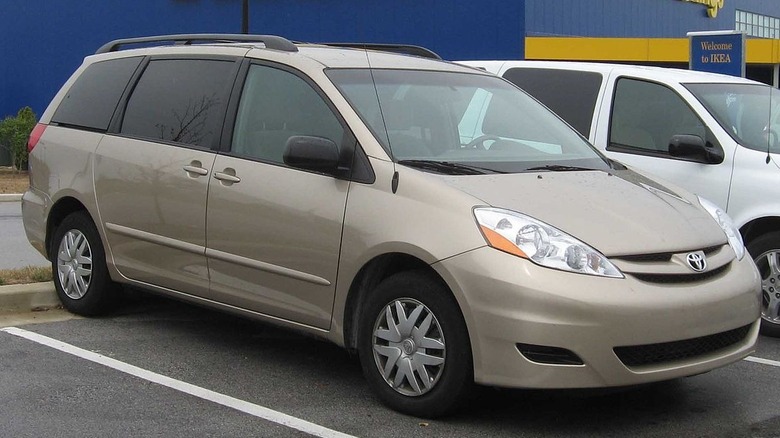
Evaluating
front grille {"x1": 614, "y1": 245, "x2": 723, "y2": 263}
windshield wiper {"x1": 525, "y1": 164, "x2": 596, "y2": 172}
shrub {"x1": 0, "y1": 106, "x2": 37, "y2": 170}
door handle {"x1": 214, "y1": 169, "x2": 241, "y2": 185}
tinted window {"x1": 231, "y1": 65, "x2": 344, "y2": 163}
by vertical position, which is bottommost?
shrub {"x1": 0, "y1": 106, "x2": 37, "y2": 170}

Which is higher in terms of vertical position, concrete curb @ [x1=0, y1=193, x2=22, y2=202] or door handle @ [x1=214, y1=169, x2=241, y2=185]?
door handle @ [x1=214, y1=169, x2=241, y2=185]

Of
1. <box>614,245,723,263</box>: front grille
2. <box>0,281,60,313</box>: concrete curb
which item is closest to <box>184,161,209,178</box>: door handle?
<box>0,281,60,313</box>: concrete curb

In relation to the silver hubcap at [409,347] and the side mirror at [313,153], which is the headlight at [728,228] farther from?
the side mirror at [313,153]

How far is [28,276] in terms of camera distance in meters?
7.41

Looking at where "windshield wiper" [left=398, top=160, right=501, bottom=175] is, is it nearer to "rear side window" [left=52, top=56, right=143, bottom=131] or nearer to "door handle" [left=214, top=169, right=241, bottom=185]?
"door handle" [left=214, top=169, right=241, bottom=185]

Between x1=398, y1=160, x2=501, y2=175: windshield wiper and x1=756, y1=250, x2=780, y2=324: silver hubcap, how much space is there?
2.58m

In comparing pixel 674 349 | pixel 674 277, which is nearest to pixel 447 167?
pixel 674 277

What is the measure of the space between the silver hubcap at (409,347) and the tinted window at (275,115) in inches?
41.4

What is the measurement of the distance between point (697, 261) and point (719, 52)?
1063 cm

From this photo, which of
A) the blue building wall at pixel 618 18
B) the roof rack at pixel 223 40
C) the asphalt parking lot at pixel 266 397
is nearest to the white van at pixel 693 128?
the asphalt parking lot at pixel 266 397

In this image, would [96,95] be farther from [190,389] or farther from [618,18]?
[618,18]

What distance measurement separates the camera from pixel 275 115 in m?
5.62

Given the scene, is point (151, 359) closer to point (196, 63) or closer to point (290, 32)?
point (196, 63)

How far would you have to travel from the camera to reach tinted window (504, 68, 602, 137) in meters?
7.73
